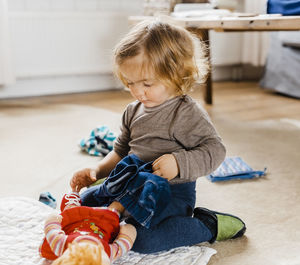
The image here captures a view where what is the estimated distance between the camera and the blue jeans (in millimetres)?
895

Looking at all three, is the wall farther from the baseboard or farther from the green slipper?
the green slipper

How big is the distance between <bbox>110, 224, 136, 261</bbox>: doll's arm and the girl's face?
11.5 inches

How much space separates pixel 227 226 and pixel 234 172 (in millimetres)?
405

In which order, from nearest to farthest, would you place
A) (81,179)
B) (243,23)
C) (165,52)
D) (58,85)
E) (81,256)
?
(81,256) → (165,52) → (81,179) → (243,23) → (58,85)

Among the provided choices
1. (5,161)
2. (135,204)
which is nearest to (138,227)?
(135,204)

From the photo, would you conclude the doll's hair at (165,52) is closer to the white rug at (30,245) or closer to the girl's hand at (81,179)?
the girl's hand at (81,179)

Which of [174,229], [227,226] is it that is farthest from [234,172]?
[174,229]

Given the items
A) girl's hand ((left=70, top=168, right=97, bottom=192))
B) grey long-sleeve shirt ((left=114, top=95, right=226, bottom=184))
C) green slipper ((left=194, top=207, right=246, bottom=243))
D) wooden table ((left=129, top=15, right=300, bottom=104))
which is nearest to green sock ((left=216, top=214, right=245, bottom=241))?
green slipper ((left=194, top=207, right=246, bottom=243))

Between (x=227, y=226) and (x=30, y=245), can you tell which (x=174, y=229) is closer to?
(x=227, y=226)

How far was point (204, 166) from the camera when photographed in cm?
93

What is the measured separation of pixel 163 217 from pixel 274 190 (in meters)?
0.49

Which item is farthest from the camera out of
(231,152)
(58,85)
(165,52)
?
(58,85)

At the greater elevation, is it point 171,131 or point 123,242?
point 171,131

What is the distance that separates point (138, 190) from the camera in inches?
35.7
